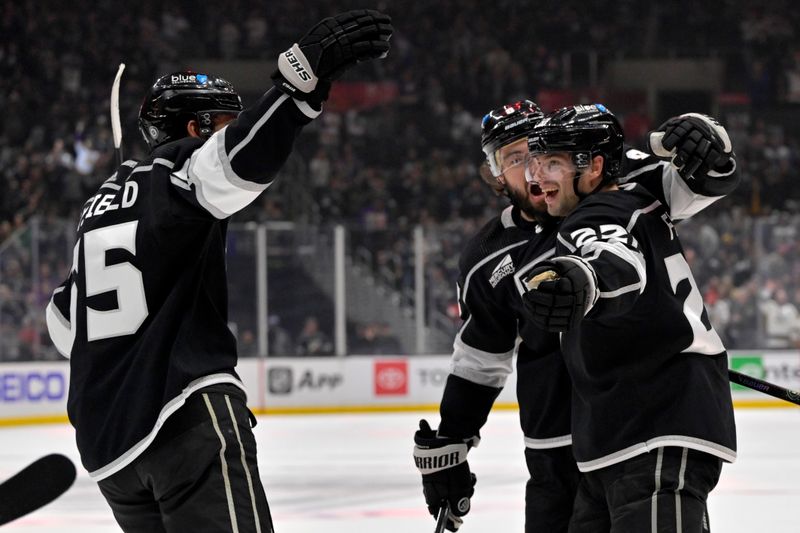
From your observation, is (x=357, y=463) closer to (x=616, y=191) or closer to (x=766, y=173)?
(x=616, y=191)

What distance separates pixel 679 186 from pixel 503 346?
728 mm

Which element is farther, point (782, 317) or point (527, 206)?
point (782, 317)

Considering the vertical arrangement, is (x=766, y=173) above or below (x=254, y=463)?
above

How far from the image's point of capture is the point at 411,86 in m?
15.3

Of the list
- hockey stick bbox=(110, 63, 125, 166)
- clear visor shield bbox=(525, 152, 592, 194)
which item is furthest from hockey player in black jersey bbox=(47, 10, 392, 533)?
clear visor shield bbox=(525, 152, 592, 194)

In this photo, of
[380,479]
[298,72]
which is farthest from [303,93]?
[380,479]

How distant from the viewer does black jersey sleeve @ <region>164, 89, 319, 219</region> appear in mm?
1958

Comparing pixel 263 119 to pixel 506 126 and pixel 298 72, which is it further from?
pixel 506 126

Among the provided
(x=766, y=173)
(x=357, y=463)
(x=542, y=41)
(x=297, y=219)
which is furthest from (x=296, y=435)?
(x=542, y=41)

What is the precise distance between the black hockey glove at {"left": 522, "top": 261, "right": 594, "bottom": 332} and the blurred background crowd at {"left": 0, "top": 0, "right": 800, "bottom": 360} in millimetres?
10138

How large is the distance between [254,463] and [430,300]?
25.2 ft

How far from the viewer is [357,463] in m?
6.91

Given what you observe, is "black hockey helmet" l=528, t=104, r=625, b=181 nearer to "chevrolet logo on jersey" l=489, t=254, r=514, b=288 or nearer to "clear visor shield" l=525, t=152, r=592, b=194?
"clear visor shield" l=525, t=152, r=592, b=194

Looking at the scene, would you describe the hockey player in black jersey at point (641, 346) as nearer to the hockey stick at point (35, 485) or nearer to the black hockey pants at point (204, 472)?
the black hockey pants at point (204, 472)
